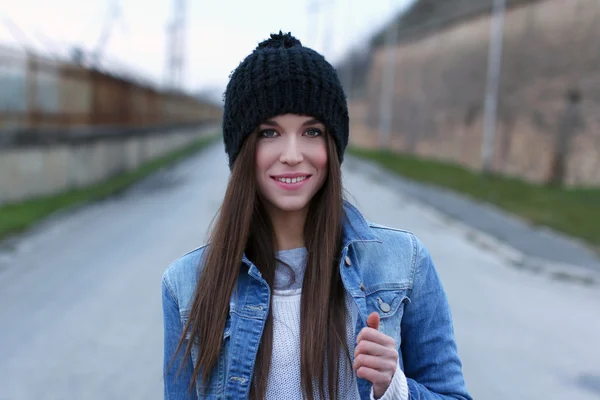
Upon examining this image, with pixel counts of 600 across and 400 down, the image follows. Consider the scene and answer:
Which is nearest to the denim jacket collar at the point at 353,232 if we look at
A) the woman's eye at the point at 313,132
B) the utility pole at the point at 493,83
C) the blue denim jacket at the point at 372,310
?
the blue denim jacket at the point at 372,310

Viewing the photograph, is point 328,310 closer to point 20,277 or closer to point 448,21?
point 20,277

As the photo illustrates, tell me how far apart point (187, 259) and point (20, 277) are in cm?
689

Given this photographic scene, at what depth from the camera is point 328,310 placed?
1.79 metres

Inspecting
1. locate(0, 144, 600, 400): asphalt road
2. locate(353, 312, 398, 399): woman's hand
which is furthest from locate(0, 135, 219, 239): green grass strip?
locate(353, 312, 398, 399): woman's hand

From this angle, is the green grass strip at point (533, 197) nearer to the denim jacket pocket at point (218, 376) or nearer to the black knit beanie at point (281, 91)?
the black knit beanie at point (281, 91)

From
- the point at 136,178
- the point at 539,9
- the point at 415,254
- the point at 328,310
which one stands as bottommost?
the point at 136,178

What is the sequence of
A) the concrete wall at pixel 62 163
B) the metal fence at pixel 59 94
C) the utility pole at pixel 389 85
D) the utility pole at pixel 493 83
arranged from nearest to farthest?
the concrete wall at pixel 62 163 → the metal fence at pixel 59 94 → the utility pole at pixel 493 83 → the utility pole at pixel 389 85

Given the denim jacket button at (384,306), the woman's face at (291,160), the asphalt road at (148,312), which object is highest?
the woman's face at (291,160)

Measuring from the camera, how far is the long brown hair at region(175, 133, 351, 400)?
177 centimetres

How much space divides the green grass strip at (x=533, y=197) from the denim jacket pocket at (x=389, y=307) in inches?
382

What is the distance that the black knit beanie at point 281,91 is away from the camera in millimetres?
1824

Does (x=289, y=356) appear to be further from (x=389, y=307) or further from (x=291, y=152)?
(x=291, y=152)

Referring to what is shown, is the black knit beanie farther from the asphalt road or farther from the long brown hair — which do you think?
the asphalt road

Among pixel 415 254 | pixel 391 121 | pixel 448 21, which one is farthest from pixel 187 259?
pixel 391 121
